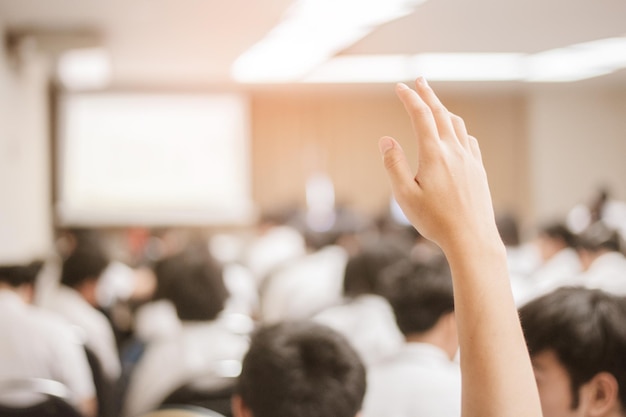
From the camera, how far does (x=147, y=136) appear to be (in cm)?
924

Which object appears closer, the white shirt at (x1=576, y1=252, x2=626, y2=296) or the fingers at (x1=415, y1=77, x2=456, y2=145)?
the fingers at (x1=415, y1=77, x2=456, y2=145)

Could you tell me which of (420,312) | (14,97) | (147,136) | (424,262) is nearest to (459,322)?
(420,312)

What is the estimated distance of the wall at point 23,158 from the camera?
580 cm

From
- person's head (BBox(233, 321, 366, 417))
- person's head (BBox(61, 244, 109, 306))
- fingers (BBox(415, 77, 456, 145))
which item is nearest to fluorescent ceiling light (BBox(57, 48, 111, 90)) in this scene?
person's head (BBox(61, 244, 109, 306))

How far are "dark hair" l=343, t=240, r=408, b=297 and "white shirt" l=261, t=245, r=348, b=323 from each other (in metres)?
0.65

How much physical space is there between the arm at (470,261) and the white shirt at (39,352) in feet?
8.01

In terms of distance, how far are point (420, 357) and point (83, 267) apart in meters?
2.18

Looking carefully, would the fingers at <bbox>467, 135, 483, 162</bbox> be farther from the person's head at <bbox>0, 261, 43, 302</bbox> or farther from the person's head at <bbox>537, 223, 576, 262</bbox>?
the person's head at <bbox>537, 223, 576, 262</bbox>

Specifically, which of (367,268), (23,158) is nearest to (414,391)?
(367,268)

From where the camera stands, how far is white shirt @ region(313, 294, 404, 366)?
3.05 meters

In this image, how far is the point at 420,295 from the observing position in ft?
7.77

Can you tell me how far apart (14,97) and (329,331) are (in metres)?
5.50

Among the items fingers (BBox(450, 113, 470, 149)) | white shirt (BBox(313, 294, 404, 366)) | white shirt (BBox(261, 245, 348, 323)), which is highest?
fingers (BBox(450, 113, 470, 149))

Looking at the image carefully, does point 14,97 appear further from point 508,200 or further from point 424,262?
point 508,200
